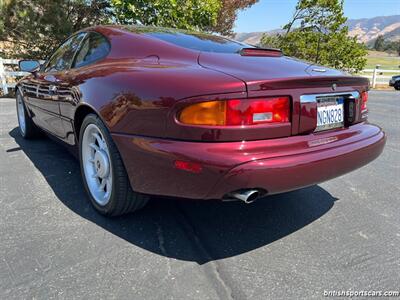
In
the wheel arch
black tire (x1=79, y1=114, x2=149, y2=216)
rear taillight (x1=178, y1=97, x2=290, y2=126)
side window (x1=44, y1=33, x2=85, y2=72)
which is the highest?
side window (x1=44, y1=33, x2=85, y2=72)

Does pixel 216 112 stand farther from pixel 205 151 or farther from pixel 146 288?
pixel 146 288

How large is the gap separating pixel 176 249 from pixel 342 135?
1.26m

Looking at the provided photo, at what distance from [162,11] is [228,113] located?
343 inches

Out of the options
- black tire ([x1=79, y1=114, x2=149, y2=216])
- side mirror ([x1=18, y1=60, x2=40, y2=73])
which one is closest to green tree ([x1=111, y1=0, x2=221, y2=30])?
side mirror ([x1=18, y1=60, x2=40, y2=73])

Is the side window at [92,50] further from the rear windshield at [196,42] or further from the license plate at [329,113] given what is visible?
the license plate at [329,113]

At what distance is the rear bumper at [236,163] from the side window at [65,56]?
1521mm

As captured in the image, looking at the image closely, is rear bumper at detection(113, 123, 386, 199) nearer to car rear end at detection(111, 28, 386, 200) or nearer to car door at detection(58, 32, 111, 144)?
car rear end at detection(111, 28, 386, 200)

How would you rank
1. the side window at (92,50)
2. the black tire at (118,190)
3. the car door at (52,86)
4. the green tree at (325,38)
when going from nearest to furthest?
the black tire at (118,190) < the side window at (92,50) < the car door at (52,86) < the green tree at (325,38)

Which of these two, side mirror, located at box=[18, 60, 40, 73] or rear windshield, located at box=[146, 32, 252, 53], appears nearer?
rear windshield, located at box=[146, 32, 252, 53]

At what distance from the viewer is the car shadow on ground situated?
2.15 m

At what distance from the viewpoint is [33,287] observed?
1771mm

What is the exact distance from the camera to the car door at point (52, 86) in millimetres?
3090

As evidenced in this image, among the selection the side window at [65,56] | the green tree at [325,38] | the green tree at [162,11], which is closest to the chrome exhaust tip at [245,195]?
the side window at [65,56]

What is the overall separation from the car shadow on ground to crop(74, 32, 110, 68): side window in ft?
→ 3.49
